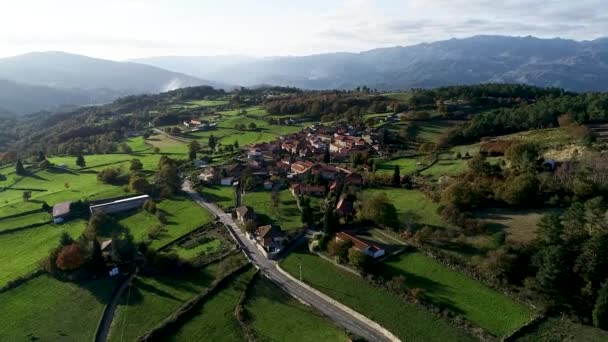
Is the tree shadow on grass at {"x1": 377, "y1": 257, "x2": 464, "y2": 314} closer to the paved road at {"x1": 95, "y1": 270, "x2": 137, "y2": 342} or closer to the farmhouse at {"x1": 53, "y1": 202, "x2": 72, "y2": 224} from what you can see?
the paved road at {"x1": 95, "y1": 270, "x2": 137, "y2": 342}

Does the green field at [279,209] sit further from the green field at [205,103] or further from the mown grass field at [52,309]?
the green field at [205,103]

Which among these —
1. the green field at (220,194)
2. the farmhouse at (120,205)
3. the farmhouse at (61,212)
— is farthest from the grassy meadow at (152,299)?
the farmhouse at (61,212)

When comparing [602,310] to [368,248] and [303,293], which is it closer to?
[368,248]

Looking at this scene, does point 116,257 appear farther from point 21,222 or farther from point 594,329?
point 594,329

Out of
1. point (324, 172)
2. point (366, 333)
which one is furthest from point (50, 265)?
point (324, 172)

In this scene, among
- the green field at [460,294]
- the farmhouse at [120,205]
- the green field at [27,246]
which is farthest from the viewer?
the farmhouse at [120,205]

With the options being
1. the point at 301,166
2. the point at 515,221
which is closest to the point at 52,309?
the point at 301,166
